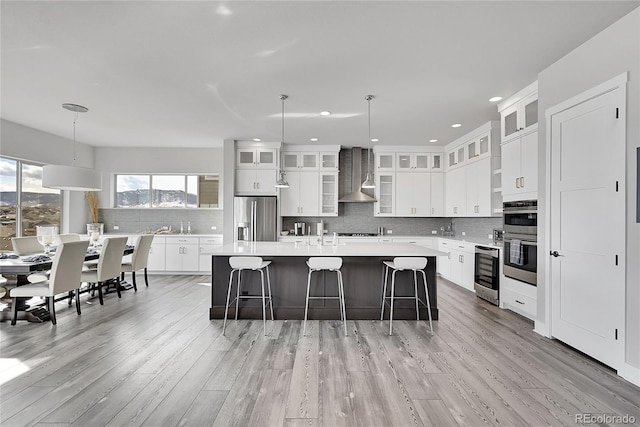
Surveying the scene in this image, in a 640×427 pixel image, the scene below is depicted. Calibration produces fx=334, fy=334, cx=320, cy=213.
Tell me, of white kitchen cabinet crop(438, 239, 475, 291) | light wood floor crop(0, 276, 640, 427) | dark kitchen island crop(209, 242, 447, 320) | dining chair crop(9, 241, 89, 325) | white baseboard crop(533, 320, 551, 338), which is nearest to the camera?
light wood floor crop(0, 276, 640, 427)

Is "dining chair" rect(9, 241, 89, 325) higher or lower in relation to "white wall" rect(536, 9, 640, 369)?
lower

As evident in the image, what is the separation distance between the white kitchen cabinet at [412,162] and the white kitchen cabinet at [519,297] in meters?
3.27

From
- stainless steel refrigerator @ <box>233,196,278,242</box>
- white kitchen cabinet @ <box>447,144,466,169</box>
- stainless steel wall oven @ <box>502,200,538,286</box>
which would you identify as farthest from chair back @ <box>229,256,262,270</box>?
Answer: white kitchen cabinet @ <box>447,144,466,169</box>

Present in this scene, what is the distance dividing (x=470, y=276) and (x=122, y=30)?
5.54m

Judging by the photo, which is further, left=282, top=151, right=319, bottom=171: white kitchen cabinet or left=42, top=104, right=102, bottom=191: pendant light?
left=282, top=151, right=319, bottom=171: white kitchen cabinet

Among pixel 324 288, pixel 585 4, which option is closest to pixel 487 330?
pixel 324 288

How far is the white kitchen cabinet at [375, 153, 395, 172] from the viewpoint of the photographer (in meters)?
7.23

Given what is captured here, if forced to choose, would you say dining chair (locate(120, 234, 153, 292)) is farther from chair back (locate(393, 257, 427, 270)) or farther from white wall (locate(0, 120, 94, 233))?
chair back (locate(393, 257, 427, 270))

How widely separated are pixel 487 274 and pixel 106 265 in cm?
550

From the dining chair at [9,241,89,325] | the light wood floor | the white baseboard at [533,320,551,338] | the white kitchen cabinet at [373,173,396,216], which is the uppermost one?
the white kitchen cabinet at [373,173,396,216]

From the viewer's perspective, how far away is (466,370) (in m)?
2.73

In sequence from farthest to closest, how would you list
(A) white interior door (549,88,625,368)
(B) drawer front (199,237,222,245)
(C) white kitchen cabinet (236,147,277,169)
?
1. (B) drawer front (199,237,222,245)
2. (C) white kitchen cabinet (236,147,277,169)
3. (A) white interior door (549,88,625,368)

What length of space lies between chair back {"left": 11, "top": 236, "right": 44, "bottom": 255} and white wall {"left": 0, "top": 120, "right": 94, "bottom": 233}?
1.61m

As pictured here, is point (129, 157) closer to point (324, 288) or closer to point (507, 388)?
point (324, 288)
